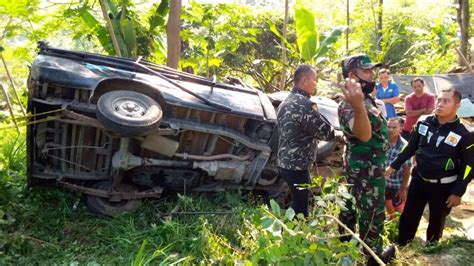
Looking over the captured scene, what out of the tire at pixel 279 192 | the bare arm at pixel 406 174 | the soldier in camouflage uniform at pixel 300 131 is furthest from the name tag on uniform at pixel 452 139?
the tire at pixel 279 192

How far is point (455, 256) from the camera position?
3680 mm

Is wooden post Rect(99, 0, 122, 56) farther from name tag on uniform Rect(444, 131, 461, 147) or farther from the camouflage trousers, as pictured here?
name tag on uniform Rect(444, 131, 461, 147)

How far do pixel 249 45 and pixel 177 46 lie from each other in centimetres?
572

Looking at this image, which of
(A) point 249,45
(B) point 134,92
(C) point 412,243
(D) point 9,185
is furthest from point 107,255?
(A) point 249,45

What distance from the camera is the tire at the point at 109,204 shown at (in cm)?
443

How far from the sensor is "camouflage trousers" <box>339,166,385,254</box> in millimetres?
3289

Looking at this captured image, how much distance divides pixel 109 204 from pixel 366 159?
2579mm

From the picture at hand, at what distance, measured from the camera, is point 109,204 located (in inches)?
176

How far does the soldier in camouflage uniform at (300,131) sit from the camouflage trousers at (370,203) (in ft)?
1.64

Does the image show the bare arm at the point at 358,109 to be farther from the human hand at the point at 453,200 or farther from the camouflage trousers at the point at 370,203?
the human hand at the point at 453,200

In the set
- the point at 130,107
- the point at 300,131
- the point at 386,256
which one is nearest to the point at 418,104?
the point at 300,131

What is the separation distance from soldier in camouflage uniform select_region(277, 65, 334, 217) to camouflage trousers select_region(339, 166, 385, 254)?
0.50m

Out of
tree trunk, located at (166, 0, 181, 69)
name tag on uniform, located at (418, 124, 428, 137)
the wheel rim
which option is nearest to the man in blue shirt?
name tag on uniform, located at (418, 124, 428, 137)

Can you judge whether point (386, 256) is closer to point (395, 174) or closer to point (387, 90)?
point (395, 174)
